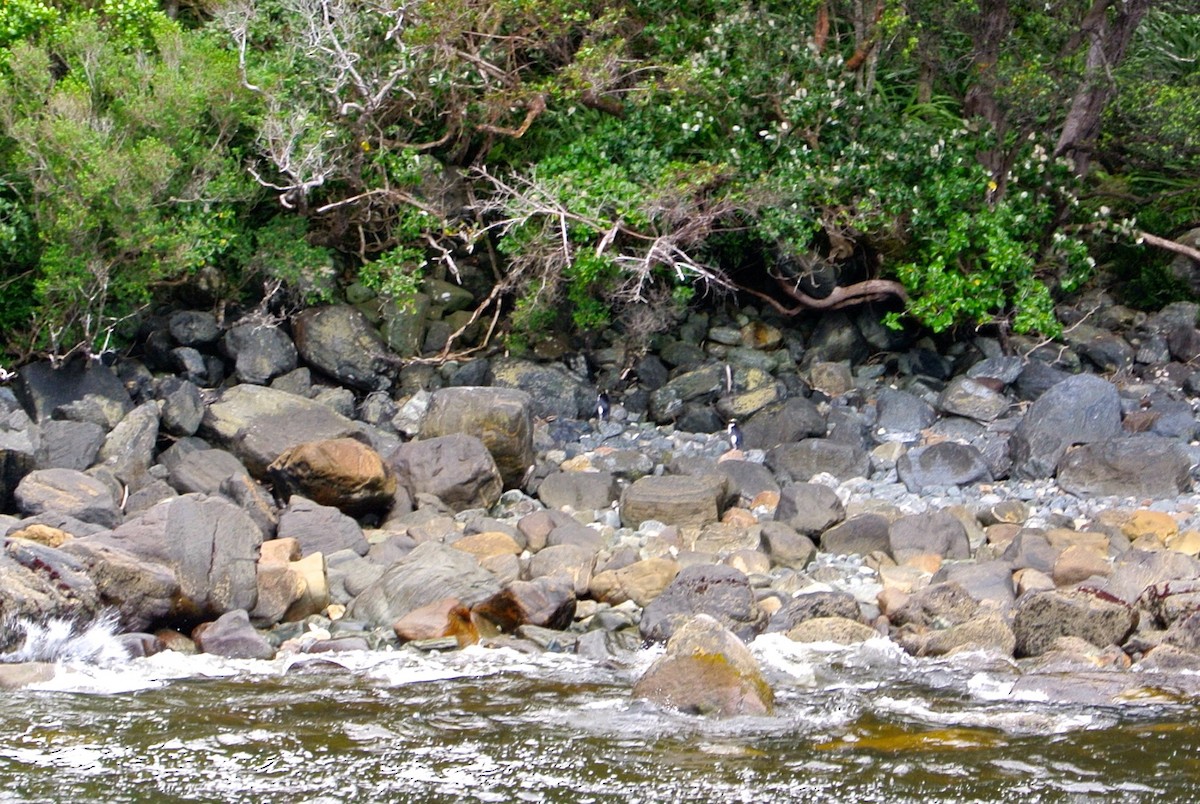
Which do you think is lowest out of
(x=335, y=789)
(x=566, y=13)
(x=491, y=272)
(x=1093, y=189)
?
(x=335, y=789)

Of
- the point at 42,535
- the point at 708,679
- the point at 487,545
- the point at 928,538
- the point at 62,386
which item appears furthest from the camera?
the point at 62,386

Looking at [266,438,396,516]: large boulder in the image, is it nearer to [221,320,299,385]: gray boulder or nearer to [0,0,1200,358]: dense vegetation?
[0,0,1200,358]: dense vegetation

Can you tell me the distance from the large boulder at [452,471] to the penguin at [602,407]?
96.0 inches

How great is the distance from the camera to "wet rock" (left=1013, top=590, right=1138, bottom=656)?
315 inches

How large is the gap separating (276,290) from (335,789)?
27.3 feet

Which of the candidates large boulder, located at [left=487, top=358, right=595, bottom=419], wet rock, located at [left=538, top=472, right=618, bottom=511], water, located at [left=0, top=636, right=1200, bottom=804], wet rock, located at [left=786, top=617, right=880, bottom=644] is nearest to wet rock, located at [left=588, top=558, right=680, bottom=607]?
wet rock, located at [left=786, top=617, right=880, bottom=644]

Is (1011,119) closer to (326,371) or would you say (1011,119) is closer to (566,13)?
(566,13)

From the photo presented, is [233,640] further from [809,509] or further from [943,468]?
[943,468]

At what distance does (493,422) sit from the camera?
11.7 metres

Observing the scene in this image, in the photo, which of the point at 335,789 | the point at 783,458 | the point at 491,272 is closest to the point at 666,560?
the point at 783,458

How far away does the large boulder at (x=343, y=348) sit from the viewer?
13398 millimetres

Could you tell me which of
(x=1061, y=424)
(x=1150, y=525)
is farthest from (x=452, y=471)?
(x=1150, y=525)

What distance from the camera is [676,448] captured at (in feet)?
42.5

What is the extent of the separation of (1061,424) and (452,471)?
5393mm
